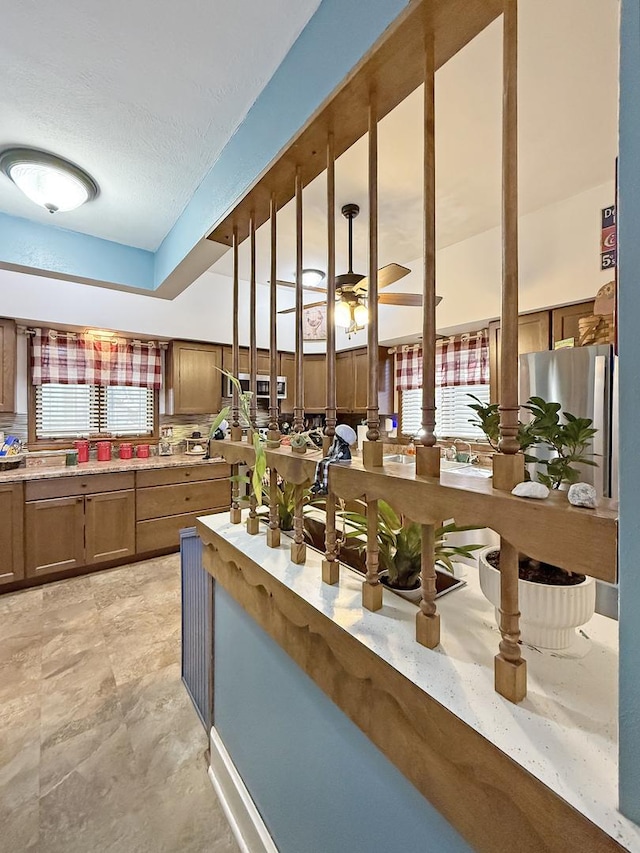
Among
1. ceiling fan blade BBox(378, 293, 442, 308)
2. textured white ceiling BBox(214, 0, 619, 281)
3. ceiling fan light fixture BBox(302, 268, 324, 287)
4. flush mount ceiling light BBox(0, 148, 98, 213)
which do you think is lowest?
ceiling fan blade BBox(378, 293, 442, 308)

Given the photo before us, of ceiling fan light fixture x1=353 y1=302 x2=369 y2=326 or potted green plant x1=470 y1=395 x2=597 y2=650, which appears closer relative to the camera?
potted green plant x1=470 y1=395 x2=597 y2=650

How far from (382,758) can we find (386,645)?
0.77 feet

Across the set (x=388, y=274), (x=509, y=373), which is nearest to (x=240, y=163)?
(x=388, y=274)

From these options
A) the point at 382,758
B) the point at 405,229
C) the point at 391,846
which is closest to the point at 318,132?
the point at 382,758

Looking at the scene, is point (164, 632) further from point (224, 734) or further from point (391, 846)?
point (391, 846)

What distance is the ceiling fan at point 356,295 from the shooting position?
2.21 meters

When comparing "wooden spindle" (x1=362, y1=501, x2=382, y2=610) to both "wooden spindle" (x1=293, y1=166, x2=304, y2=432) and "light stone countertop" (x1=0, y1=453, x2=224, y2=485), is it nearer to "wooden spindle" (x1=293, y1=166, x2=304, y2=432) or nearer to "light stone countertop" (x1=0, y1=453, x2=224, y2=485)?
"wooden spindle" (x1=293, y1=166, x2=304, y2=432)

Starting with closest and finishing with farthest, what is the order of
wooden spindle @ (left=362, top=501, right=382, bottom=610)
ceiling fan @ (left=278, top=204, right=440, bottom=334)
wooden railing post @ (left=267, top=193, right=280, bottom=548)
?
wooden spindle @ (left=362, top=501, right=382, bottom=610) < wooden railing post @ (left=267, top=193, right=280, bottom=548) < ceiling fan @ (left=278, top=204, right=440, bottom=334)

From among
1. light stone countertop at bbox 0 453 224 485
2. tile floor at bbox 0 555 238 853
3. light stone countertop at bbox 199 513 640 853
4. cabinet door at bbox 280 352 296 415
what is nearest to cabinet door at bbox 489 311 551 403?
light stone countertop at bbox 199 513 640 853

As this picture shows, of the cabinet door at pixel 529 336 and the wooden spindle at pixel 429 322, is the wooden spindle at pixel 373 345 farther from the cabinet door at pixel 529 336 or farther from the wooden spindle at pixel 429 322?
the cabinet door at pixel 529 336

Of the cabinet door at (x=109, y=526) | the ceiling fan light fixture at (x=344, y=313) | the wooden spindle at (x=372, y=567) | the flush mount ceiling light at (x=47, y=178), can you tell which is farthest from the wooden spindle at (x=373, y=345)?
the cabinet door at (x=109, y=526)

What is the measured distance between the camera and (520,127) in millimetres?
1888

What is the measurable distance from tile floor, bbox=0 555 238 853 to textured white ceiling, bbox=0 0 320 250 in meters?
2.61

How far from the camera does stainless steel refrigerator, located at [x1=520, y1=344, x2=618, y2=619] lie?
1.92m
